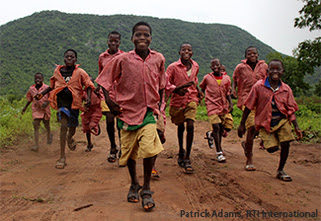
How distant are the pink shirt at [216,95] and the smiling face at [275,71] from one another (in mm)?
1775

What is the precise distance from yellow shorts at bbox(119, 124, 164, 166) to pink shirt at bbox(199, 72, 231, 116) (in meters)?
3.21

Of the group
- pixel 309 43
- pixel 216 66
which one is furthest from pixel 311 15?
pixel 216 66

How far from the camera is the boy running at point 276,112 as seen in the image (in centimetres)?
462

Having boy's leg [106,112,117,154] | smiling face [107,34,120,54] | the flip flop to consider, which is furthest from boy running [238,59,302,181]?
smiling face [107,34,120,54]

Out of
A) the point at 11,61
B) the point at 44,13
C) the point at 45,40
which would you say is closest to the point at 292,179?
→ the point at 11,61

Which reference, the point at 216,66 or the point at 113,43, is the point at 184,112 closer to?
the point at 216,66

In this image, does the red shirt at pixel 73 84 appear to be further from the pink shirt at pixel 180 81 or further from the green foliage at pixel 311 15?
the green foliage at pixel 311 15

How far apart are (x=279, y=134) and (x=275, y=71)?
1.05 m

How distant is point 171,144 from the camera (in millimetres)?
8234

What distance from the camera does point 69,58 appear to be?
5.67 m

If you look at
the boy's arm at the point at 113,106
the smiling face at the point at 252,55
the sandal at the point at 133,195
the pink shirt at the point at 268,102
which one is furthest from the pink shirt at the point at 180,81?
the sandal at the point at 133,195

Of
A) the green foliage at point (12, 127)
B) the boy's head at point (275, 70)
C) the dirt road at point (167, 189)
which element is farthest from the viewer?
the green foliage at point (12, 127)

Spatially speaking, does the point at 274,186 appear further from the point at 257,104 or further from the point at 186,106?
the point at 186,106

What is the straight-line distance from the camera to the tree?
48.7ft
